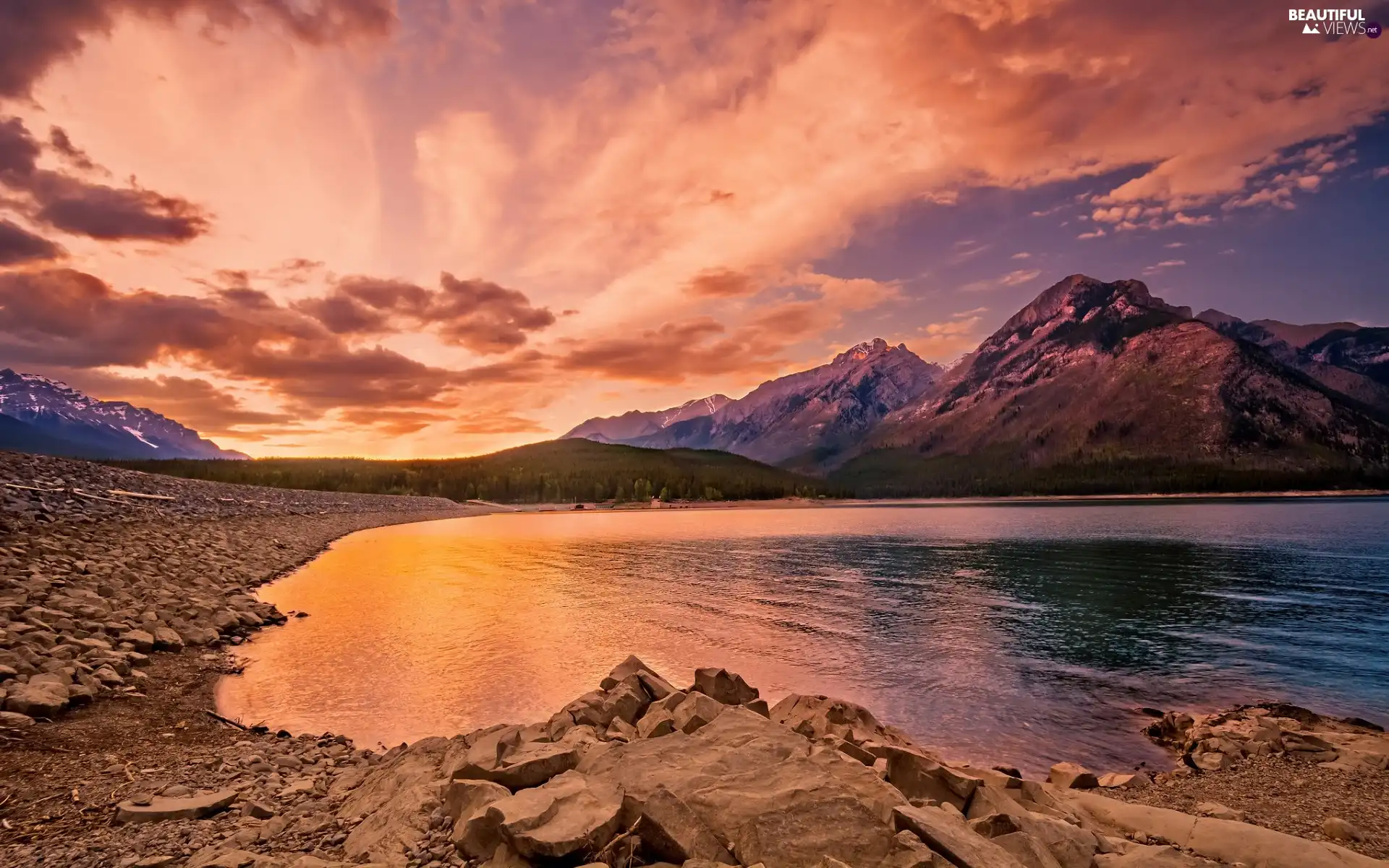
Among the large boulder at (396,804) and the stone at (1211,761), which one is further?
the stone at (1211,761)

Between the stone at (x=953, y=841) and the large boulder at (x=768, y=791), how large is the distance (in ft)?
0.84

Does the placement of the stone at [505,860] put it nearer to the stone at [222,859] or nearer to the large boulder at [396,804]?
the large boulder at [396,804]

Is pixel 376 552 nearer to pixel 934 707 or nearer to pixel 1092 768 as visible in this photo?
pixel 934 707

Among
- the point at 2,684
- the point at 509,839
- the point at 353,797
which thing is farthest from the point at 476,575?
the point at 509,839

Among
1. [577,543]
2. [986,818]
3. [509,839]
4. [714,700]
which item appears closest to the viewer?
[509,839]

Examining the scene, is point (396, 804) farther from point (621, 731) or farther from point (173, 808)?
point (621, 731)

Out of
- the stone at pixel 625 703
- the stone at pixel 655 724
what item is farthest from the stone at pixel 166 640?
the stone at pixel 655 724

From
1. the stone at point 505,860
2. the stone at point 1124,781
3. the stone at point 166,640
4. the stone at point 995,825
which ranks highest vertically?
the stone at point 505,860

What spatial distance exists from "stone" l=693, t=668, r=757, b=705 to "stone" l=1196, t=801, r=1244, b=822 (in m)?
10.0

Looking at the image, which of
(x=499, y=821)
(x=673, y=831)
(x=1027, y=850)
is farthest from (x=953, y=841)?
(x=499, y=821)

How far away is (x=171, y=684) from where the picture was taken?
2028 centimetres

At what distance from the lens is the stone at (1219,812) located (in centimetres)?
1259

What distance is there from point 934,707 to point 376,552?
224ft

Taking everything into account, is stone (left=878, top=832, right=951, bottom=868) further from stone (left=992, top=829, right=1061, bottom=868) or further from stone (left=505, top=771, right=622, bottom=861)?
stone (left=505, top=771, right=622, bottom=861)
